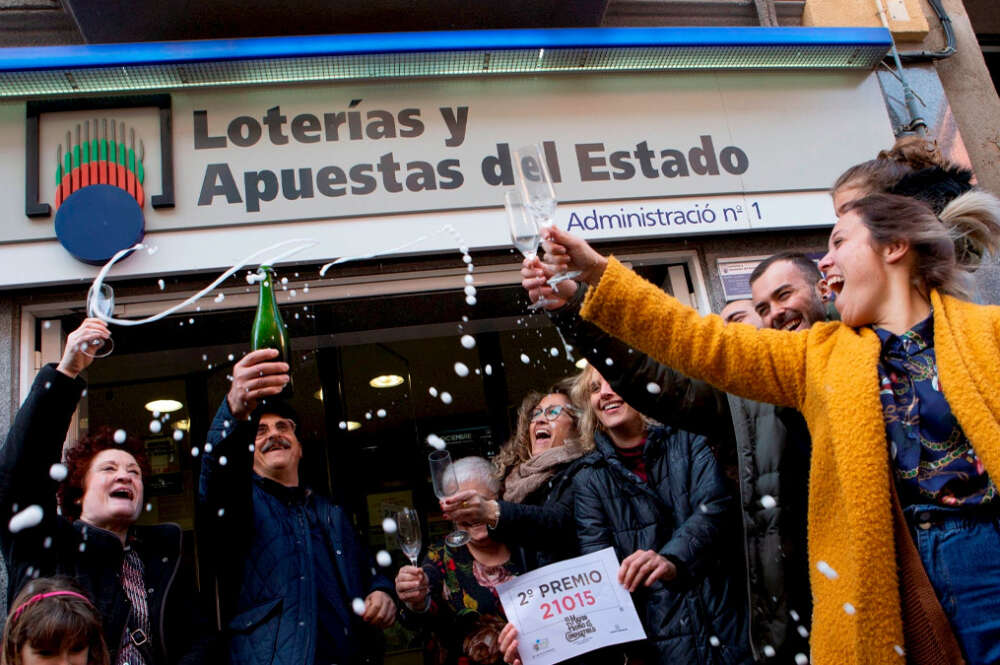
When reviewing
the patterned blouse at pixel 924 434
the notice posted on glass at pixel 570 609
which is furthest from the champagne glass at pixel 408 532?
the patterned blouse at pixel 924 434

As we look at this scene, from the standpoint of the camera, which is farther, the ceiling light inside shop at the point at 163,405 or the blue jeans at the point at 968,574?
the ceiling light inside shop at the point at 163,405

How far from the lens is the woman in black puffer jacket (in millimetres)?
3006

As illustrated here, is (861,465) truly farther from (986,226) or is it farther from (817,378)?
(986,226)

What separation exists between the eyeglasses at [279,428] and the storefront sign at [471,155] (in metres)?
1.02

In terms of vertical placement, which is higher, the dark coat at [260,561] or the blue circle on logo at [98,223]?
the blue circle on logo at [98,223]

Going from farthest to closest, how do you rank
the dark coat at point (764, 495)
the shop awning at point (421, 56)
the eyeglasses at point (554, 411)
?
1. the shop awning at point (421, 56)
2. the eyeglasses at point (554, 411)
3. the dark coat at point (764, 495)

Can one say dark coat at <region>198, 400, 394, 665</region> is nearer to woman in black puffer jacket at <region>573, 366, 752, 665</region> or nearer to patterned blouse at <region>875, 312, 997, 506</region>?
woman in black puffer jacket at <region>573, 366, 752, 665</region>

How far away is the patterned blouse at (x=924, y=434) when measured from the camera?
186 centimetres

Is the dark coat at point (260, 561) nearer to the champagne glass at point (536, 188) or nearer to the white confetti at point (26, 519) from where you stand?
the white confetti at point (26, 519)

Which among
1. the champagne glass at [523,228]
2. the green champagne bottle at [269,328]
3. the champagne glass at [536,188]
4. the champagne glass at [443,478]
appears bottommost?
the champagne glass at [443,478]

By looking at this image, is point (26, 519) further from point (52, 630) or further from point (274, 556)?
point (274, 556)

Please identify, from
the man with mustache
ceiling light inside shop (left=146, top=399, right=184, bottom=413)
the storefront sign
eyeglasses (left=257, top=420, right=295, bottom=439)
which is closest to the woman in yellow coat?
the man with mustache

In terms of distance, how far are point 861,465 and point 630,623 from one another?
4.55 feet

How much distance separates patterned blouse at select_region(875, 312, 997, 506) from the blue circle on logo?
3860 mm
